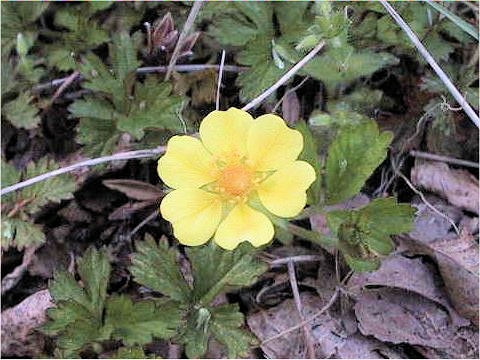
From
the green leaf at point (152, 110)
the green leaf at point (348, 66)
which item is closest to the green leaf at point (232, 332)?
the green leaf at point (152, 110)

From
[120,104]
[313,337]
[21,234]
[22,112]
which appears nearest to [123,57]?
[120,104]

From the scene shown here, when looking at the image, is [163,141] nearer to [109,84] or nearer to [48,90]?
[109,84]

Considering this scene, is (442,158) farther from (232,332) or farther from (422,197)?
(232,332)

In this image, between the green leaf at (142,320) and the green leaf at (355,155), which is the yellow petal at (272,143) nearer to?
the green leaf at (355,155)

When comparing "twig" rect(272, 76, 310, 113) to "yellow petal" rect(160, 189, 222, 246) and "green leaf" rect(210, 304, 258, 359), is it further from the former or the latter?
"green leaf" rect(210, 304, 258, 359)

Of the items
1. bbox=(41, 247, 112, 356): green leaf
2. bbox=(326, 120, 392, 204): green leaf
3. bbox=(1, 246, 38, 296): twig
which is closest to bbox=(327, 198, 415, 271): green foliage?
bbox=(326, 120, 392, 204): green leaf
